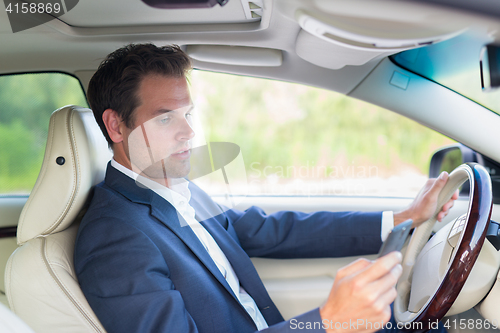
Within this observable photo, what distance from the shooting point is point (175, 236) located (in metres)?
1.12

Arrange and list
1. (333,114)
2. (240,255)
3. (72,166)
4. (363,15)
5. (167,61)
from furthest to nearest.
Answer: (333,114) < (240,255) < (167,61) < (72,166) < (363,15)

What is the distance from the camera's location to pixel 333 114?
194 cm

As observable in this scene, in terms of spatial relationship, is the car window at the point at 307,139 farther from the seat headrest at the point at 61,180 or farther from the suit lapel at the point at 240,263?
the seat headrest at the point at 61,180

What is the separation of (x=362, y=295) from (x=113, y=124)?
2.95ft

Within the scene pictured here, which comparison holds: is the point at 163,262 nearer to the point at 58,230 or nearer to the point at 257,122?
the point at 58,230

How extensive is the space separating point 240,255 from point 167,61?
69 centimetres

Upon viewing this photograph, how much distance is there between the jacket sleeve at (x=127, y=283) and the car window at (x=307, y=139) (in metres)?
0.48

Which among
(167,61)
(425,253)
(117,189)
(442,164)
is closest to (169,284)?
(117,189)

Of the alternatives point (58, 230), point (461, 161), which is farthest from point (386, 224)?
point (58, 230)

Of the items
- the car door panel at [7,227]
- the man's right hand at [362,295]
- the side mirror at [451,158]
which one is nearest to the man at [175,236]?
the man's right hand at [362,295]

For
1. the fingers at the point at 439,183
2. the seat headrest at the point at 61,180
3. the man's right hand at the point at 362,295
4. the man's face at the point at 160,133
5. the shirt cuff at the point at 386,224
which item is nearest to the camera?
the man's right hand at the point at 362,295

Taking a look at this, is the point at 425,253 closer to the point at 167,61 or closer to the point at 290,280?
the point at 290,280

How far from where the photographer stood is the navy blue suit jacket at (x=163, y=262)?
91 cm

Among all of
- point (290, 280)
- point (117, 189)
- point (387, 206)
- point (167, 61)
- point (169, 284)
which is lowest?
point (290, 280)
